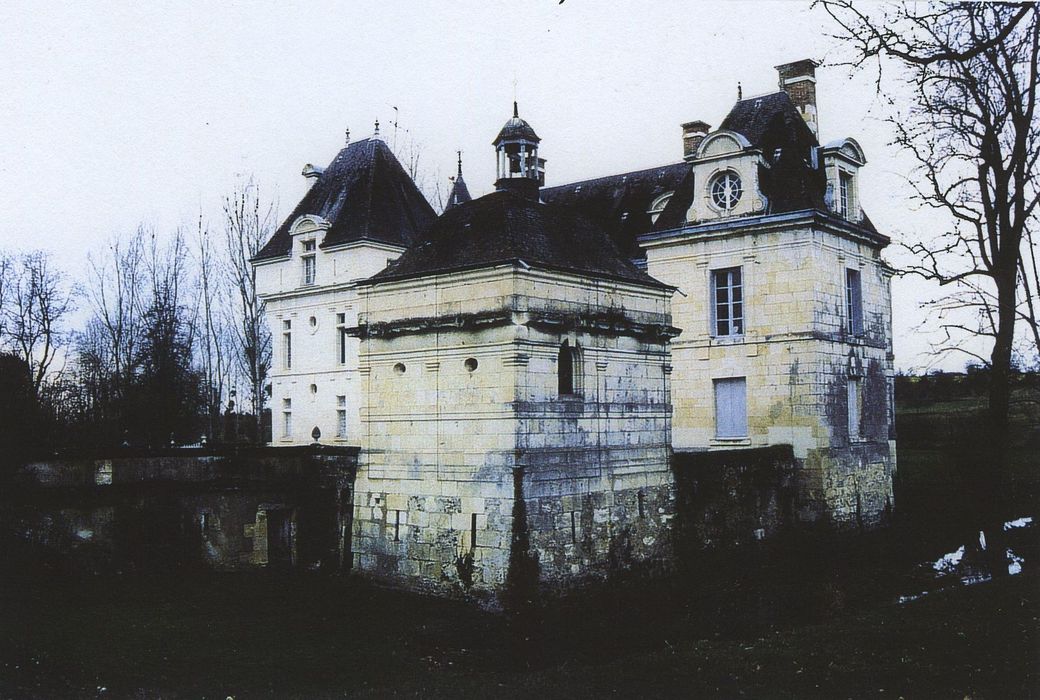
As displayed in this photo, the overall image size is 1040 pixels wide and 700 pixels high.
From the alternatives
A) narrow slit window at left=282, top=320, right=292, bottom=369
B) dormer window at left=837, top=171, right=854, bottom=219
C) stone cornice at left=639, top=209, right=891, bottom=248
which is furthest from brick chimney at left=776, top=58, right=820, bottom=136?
narrow slit window at left=282, top=320, right=292, bottom=369

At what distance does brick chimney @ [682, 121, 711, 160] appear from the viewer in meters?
24.7

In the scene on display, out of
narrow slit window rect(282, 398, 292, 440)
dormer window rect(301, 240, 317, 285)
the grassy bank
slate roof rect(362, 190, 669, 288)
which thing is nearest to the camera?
the grassy bank

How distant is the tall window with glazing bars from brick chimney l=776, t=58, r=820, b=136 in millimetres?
4368

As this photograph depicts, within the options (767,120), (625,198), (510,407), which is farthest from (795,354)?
(510,407)

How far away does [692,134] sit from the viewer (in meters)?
24.8

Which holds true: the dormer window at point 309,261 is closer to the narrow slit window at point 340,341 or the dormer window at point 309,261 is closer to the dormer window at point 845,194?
the narrow slit window at point 340,341

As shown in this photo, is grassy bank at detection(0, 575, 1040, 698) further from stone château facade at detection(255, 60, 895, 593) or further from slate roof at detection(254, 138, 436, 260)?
slate roof at detection(254, 138, 436, 260)

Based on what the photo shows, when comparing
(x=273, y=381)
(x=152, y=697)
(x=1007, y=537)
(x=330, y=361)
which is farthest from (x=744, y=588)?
(x=273, y=381)

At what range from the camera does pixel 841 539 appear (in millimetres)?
20156

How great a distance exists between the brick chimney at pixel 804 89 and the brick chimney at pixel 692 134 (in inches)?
98.1

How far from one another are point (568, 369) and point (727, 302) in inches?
294

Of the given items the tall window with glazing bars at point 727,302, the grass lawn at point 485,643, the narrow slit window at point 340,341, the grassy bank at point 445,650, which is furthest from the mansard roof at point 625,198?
the grassy bank at point 445,650

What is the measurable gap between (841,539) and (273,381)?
17.2 meters

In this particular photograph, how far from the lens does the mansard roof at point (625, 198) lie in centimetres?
2502
